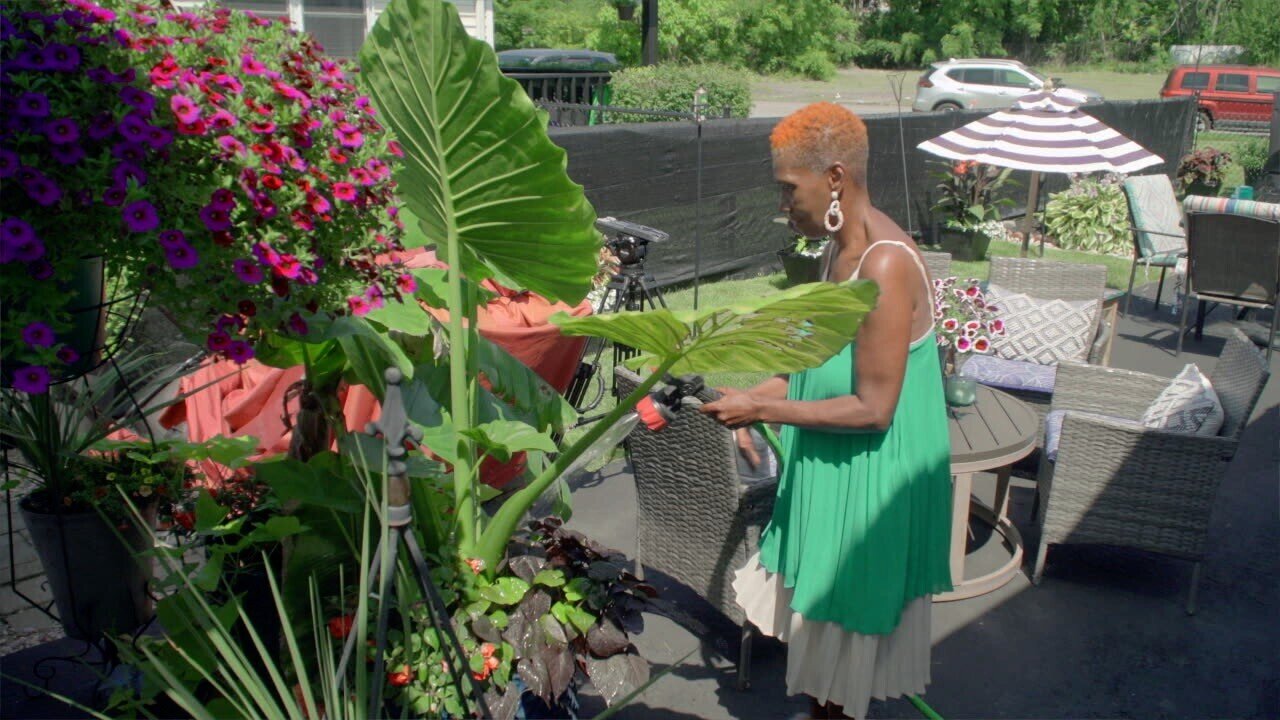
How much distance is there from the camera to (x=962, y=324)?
4719mm

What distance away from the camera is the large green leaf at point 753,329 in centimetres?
175

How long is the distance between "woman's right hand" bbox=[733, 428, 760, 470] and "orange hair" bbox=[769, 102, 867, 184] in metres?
1.55

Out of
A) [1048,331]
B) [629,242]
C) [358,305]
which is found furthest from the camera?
[1048,331]

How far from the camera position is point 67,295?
1582 mm

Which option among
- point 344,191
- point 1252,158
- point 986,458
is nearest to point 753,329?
point 344,191

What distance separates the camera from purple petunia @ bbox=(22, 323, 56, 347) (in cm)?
151

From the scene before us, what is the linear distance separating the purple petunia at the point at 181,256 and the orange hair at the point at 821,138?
126 cm

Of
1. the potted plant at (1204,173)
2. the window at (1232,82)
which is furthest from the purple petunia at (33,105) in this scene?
the window at (1232,82)

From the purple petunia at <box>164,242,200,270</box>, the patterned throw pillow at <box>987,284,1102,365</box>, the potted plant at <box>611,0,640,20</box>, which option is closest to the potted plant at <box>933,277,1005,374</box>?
the patterned throw pillow at <box>987,284,1102,365</box>

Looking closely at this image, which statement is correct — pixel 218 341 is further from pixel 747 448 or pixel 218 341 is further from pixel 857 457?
pixel 747 448

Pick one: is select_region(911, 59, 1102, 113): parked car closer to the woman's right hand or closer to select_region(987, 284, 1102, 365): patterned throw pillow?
select_region(987, 284, 1102, 365): patterned throw pillow

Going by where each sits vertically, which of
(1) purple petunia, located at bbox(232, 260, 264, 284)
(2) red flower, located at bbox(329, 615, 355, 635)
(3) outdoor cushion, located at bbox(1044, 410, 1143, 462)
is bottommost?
(3) outdoor cushion, located at bbox(1044, 410, 1143, 462)

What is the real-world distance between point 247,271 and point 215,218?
10 cm

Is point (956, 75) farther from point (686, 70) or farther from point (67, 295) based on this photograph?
point (67, 295)
